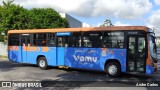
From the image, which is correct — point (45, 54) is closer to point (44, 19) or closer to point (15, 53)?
point (15, 53)

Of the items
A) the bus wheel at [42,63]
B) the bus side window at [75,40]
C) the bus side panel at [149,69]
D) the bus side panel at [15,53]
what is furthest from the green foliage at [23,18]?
the bus side panel at [149,69]

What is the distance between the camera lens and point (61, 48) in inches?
731

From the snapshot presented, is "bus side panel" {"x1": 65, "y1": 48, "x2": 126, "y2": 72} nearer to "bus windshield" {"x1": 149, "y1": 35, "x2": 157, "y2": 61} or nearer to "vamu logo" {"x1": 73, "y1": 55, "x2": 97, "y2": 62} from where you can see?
"vamu logo" {"x1": 73, "y1": 55, "x2": 97, "y2": 62}

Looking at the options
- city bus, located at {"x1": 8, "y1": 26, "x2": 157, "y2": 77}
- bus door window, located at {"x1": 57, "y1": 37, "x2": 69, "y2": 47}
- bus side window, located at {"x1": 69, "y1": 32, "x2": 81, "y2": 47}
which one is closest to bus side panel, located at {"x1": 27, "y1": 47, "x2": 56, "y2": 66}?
city bus, located at {"x1": 8, "y1": 26, "x2": 157, "y2": 77}

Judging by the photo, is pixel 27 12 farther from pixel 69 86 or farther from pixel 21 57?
pixel 69 86

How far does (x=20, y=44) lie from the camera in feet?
69.4

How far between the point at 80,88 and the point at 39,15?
25791 mm

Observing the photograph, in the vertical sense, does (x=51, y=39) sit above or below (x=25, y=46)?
above

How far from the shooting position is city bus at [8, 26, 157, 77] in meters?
15.3

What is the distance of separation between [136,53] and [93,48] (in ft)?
8.61

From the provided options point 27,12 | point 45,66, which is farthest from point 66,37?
point 27,12

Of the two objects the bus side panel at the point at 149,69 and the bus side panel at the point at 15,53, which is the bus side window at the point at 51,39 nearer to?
the bus side panel at the point at 15,53

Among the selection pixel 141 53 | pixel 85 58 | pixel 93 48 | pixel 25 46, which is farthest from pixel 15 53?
pixel 141 53

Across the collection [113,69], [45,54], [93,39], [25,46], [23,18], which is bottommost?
[113,69]
